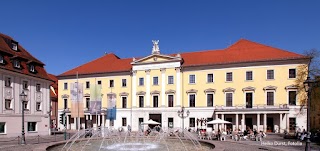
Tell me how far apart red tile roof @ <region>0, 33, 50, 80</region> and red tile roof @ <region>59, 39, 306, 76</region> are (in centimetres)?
1646

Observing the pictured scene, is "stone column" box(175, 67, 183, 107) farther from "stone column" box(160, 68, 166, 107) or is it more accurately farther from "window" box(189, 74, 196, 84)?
"stone column" box(160, 68, 166, 107)

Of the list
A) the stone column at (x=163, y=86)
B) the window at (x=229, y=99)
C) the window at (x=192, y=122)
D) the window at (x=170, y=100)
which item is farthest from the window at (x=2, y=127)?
the window at (x=229, y=99)

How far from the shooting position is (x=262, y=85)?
45188 mm

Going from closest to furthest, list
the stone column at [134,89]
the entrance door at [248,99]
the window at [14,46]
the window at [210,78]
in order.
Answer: the window at [14,46]
the entrance door at [248,99]
the window at [210,78]
the stone column at [134,89]

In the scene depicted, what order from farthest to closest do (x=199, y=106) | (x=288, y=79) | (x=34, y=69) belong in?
(x=199, y=106) < (x=288, y=79) < (x=34, y=69)

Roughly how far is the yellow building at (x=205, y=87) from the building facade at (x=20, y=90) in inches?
426

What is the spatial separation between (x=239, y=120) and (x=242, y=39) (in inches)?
615

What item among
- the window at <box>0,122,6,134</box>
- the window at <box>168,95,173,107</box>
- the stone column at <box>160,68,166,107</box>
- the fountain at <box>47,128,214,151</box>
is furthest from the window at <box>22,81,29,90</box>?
the window at <box>168,95,173,107</box>

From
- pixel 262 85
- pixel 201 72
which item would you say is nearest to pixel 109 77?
pixel 201 72

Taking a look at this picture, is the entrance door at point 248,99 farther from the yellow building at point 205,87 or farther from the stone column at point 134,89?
the stone column at point 134,89

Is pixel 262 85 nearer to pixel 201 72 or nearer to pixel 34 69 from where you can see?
pixel 201 72

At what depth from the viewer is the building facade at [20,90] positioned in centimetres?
3222

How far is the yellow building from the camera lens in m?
A: 43.8

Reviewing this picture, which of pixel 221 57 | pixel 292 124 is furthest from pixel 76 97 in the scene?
pixel 292 124
